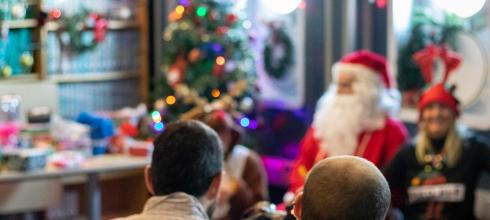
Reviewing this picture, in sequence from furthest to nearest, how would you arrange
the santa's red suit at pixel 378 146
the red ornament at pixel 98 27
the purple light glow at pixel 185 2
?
the red ornament at pixel 98 27, the purple light glow at pixel 185 2, the santa's red suit at pixel 378 146

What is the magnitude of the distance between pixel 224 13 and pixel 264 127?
2.78 feet

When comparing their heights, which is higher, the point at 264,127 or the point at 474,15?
the point at 474,15

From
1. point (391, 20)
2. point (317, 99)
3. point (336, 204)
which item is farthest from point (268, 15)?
point (336, 204)

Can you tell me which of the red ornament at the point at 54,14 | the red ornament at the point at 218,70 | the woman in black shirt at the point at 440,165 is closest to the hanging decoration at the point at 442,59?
the woman in black shirt at the point at 440,165

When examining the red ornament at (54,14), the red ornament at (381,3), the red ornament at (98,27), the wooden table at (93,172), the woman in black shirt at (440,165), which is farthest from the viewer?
the red ornament at (98,27)

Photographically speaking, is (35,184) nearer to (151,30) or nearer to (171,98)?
(171,98)

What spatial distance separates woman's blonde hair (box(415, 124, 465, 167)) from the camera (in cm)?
404

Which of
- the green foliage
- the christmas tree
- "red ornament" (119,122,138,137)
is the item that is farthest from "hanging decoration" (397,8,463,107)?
"red ornament" (119,122,138,137)

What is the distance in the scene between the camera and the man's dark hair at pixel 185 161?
233 cm

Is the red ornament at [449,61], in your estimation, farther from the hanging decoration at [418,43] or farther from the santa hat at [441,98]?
→ the hanging decoration at [418,43]

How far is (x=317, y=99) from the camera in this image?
577 cm

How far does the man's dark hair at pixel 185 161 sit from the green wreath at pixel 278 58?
365 cm

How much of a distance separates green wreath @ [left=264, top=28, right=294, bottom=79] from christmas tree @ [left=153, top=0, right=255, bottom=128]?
17cm

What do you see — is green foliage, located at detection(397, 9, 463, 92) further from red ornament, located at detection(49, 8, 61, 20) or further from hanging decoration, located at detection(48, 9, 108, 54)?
red ornament, located at detection(49, 8, 61, 20)
